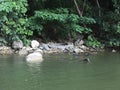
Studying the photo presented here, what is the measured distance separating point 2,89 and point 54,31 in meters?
8.80

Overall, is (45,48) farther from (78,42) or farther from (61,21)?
(78,42)

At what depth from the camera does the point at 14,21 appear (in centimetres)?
1590

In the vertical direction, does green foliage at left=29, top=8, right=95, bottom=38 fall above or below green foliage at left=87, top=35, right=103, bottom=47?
above

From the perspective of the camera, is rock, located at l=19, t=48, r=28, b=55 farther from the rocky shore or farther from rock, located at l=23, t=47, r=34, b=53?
rock, located at l=23, t=47, r=34, b=53

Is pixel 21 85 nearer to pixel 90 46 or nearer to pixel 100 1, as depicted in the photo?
pixel 90 46

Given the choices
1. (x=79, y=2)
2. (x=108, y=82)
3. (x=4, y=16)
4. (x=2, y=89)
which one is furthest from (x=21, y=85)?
(x=79, y=2)

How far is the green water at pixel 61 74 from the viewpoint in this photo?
8.99 metres

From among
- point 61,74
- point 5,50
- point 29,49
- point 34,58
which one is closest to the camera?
point 61,74

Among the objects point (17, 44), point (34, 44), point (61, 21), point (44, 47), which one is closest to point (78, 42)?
point (61, 21)

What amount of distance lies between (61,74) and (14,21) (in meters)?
6.07

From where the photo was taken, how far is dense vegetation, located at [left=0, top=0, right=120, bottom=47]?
51.5 feet

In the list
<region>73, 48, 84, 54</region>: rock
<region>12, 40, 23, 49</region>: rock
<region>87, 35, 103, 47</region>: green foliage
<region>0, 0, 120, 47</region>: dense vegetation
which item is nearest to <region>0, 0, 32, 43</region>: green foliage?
<region>0, 0, 120, 47</region>: dense vegetation

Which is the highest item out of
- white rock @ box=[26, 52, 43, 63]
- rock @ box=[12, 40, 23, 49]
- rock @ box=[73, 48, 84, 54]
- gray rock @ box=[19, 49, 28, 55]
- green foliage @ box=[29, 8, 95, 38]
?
green foliage @ box=[29, 8, 95, 38]

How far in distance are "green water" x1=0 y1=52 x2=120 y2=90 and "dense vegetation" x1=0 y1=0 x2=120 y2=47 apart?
90.0 inches
